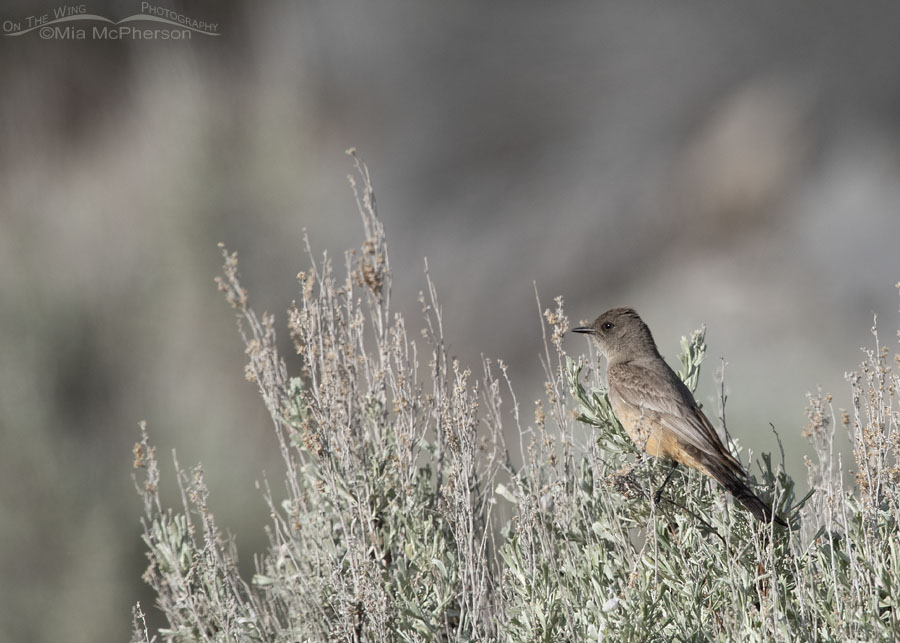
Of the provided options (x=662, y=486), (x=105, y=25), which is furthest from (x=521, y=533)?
(x=105, y=25)

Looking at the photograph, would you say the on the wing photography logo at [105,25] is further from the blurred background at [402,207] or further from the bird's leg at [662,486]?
the bird's leg at [662,486]

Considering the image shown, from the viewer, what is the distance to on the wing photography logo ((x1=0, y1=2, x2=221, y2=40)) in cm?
818

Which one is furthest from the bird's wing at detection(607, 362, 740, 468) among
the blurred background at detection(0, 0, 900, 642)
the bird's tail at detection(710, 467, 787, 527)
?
the blurred background at detection(0, 0, 900, 642)

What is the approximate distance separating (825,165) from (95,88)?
6.89m

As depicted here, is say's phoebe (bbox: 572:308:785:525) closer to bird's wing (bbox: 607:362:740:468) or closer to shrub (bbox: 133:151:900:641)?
bird's wing (bbox: 607:362:740:468)

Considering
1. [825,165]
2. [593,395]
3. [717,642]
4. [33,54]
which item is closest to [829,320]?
[825,165]

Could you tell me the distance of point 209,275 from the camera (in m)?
8.26

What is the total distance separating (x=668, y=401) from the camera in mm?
4297

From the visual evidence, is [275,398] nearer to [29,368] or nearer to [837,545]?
[837,545]

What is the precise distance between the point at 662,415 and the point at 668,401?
119 millimetres

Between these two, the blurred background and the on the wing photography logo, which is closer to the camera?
the blurred background

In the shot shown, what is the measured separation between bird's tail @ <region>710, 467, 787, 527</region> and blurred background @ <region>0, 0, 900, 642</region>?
392 centimetres

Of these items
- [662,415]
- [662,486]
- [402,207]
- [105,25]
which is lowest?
[662,486]

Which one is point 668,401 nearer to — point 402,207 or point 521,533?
point 521,533
